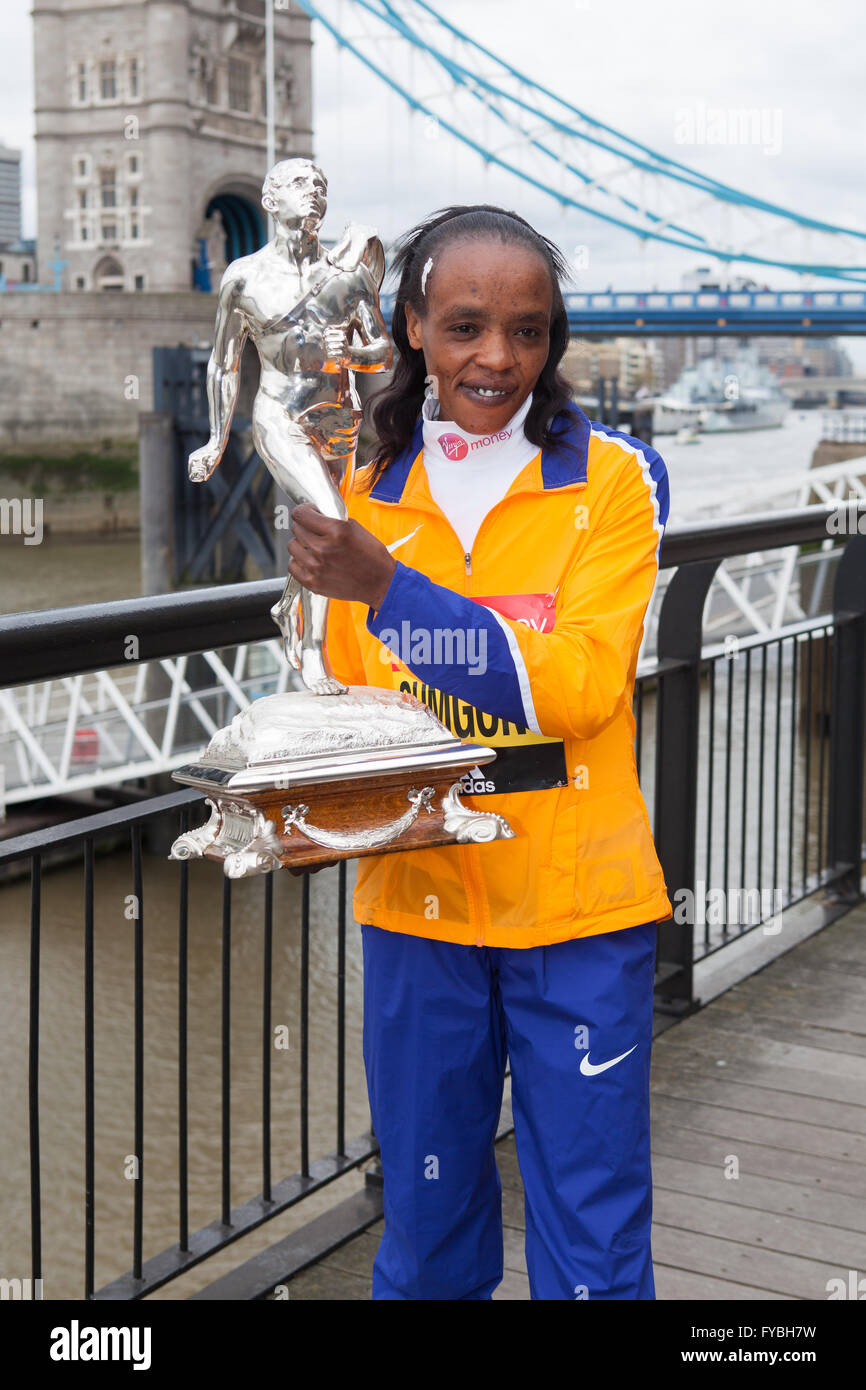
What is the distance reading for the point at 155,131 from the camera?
38.2 m

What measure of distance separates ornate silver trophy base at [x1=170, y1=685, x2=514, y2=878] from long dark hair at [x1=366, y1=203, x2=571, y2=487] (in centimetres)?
29

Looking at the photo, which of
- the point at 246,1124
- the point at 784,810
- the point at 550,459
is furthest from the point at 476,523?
the point at 784,810

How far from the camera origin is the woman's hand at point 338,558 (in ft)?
3.99

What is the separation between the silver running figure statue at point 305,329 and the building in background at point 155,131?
3783 centimetres

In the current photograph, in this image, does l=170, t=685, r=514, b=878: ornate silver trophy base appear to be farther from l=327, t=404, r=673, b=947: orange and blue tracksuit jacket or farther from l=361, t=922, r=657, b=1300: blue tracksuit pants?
l=361, t=922, r=657, b=1300: blue tracksuit pants

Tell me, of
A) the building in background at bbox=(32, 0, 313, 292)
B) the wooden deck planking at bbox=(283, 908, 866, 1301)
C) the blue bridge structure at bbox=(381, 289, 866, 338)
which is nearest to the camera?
the wooden deck planking at bbox=(283, 908, 866, 1301)

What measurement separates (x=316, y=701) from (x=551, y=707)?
20 cm

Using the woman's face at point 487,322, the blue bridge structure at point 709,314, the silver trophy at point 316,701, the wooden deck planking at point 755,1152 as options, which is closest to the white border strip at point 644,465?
the woman's face at point 487,322

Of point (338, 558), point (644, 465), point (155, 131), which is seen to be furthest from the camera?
point (155, 131)

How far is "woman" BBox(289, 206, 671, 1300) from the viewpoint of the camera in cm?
133

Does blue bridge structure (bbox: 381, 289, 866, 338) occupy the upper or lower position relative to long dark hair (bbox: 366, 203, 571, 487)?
upper

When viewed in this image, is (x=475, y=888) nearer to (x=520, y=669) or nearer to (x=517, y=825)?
(x=517, y=825)

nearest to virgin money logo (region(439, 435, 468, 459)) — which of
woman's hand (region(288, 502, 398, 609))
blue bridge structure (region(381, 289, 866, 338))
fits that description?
woman's hand (region(288, 502, 398, 609))

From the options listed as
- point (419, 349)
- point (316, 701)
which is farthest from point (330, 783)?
point (419, 349)
